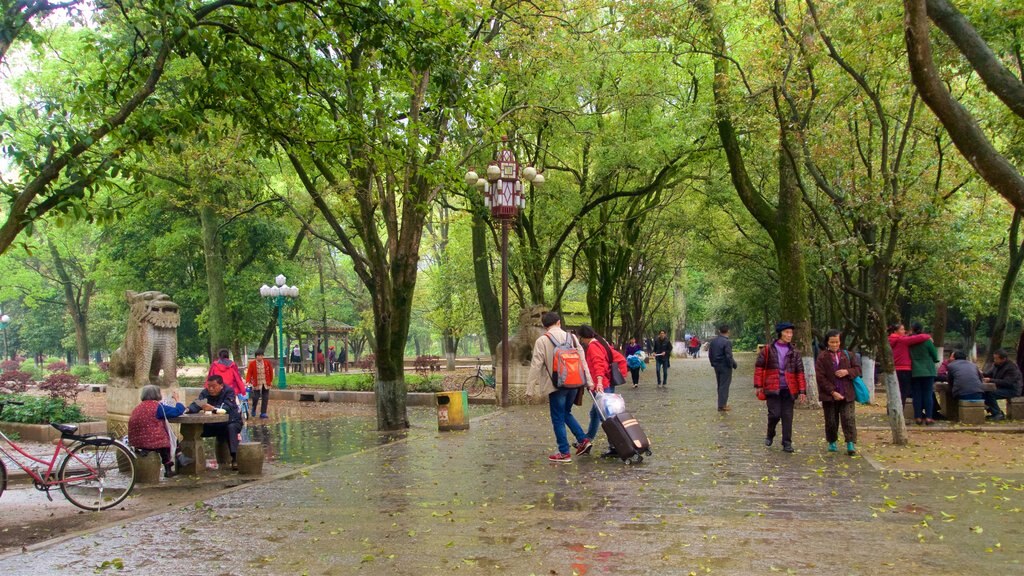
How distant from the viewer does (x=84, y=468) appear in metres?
8.51

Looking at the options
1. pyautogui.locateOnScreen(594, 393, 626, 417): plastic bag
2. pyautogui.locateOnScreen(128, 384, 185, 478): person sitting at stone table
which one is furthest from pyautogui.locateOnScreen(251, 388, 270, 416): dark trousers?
pyautogui.locateOnScreen(594, 393, 626, 417): plastic bag

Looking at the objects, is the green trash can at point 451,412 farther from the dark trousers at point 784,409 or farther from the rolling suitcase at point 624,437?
the dark trousers at point 784,409

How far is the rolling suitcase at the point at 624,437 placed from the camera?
32.0ft

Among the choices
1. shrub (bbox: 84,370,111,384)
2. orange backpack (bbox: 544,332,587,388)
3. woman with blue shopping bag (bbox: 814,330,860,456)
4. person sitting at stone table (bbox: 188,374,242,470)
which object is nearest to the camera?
orange backpack (bbox: 544,332,587,388)

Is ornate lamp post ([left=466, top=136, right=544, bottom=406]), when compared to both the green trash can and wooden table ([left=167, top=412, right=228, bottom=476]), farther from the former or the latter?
wooden table ([left=167, top=412, right=228, bottom=476])

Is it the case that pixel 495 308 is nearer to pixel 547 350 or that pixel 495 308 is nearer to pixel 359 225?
pixel 359 225

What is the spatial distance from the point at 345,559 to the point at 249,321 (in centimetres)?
2658

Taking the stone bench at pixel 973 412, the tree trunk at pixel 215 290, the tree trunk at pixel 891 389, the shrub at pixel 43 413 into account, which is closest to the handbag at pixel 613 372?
the tree trunk at pixel 891 389

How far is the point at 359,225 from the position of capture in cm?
1675

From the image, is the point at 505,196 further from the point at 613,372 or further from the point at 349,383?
the point at 349,383

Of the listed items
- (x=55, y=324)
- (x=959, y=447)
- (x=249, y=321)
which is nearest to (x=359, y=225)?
(x=959, y=447)

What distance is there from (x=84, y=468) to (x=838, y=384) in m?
8.72

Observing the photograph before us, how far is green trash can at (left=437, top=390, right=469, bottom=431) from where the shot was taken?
14.2m

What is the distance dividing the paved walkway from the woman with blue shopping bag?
47 centimetres
